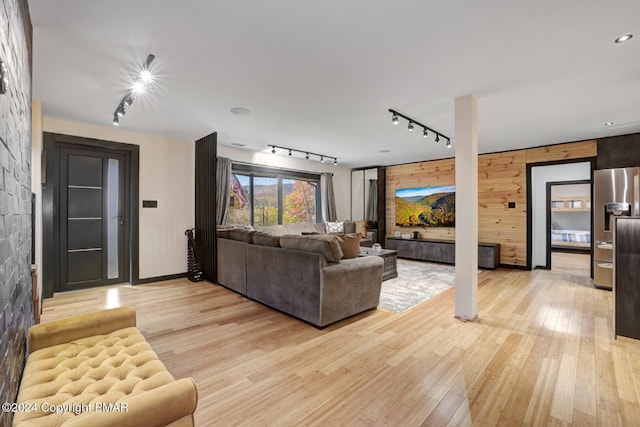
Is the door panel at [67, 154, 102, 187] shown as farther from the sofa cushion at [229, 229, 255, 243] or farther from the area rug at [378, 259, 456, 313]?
the area rug at [378, 259, 456, 313]

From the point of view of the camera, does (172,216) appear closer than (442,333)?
No

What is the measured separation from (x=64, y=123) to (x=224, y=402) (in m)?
4.75

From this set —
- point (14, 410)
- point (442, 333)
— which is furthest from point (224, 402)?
point (442, 333)

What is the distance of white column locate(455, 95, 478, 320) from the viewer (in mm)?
3244

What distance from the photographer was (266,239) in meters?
3.81

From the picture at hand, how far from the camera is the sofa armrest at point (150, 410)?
97 centimetres

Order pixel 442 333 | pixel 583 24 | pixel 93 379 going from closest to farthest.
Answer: pixel 93 379, pixel 583 24, pixel 442 333

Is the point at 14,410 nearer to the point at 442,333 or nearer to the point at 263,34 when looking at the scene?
the point at 263,34

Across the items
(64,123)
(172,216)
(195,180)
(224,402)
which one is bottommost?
(224,402)

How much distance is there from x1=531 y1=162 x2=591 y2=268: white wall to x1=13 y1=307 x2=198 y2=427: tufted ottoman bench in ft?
23.3

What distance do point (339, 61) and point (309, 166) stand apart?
16.7ft

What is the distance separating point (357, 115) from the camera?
13.1ft

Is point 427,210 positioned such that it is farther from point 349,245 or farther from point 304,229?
point 349,245

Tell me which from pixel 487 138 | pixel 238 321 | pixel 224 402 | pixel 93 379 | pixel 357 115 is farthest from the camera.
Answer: pixel 487 138
